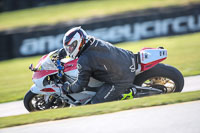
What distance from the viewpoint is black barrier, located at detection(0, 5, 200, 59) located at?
45.5 feet

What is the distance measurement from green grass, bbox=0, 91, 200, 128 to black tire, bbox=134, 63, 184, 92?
58 centimetres

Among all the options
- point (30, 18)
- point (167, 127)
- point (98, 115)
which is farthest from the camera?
point (30, 18)

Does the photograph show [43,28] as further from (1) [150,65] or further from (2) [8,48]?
(1) [150,65]

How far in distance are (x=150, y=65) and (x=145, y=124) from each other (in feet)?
6.14

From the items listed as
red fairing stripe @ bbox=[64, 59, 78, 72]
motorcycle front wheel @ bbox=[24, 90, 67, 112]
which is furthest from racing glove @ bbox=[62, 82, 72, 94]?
motorcycle front wheel @ bbox=[24, 90, 67, 112]

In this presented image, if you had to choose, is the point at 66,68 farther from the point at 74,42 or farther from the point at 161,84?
the point at 161,84

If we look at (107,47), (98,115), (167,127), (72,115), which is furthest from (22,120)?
(167,127)

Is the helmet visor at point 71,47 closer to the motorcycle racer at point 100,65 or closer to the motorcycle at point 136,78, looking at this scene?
the motorcycle racer at point 100,65

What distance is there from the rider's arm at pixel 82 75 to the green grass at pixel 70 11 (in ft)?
40.8

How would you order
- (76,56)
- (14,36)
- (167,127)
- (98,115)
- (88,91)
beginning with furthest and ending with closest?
(14,36)
(88,91)
(76,56)
(98,115)
(167,127)

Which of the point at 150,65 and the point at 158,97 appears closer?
the point at 158,97

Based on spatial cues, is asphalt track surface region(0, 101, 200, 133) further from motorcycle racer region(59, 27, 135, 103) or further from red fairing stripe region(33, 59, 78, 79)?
red fairing stripe region(33, 59, 78, 79)

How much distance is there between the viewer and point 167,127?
3760 millimetres

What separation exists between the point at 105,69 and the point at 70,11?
15.7 m
